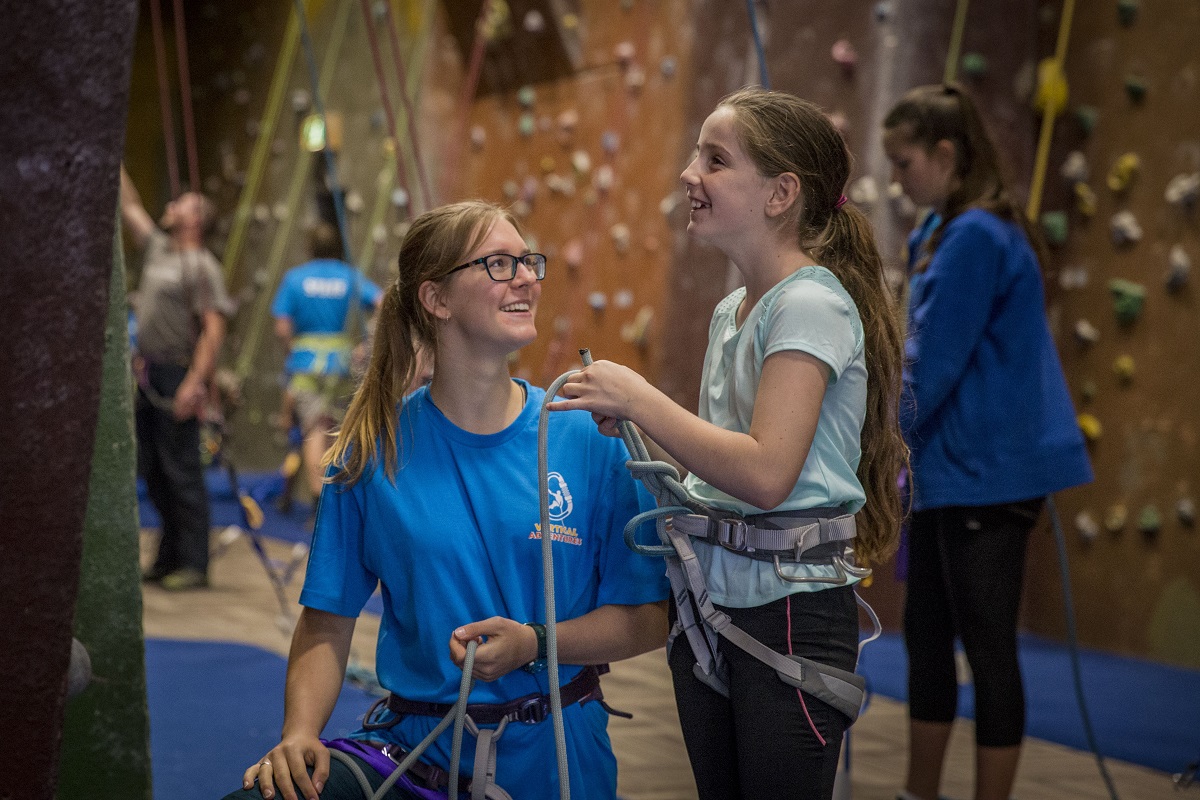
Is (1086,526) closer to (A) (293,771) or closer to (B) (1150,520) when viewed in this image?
(B) (1150,520)

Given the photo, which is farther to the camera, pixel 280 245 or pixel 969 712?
pixel 280 245

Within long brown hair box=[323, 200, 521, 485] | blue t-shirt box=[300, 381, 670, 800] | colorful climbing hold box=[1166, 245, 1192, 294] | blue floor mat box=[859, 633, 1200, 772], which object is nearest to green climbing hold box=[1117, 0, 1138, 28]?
colorful climbing hold box=[1166, 245, 1192, 294]

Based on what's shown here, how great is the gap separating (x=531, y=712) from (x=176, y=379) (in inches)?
149

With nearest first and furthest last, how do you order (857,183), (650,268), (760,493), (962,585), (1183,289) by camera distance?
1. (760,493)
2. (962,585)
3. (1183,289)
4. (857,183)
5. (650,268)

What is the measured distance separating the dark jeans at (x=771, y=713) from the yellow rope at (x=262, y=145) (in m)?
7.83

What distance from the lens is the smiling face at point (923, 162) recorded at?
236 centimetres

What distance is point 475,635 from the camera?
1.41 meters

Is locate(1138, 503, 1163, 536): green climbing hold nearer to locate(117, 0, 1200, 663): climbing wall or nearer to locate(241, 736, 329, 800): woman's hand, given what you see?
locate(117, 0, 1200, 663): climbing wall

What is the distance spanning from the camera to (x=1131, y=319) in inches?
164

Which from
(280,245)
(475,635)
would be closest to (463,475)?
(475,635)

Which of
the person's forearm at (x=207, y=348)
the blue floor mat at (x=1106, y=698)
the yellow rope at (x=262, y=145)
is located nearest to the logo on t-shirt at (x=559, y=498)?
the blue floor mat at (x=1106, y=698)

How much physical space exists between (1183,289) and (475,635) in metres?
3.24

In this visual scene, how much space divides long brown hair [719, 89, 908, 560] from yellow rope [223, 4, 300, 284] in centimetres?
766

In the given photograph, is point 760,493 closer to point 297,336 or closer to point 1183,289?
point 1183,289
